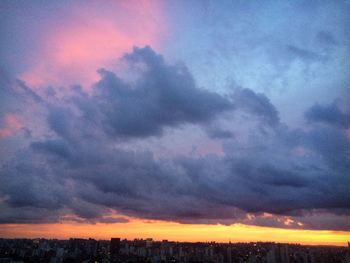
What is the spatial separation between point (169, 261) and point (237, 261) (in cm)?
4833

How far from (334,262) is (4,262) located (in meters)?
180

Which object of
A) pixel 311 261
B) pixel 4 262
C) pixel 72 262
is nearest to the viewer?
pixel 4 262

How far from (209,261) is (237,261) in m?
28.0

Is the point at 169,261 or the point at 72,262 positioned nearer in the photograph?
the point at 72,262

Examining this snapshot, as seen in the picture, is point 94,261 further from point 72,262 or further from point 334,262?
point 334,262

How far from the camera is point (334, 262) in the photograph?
591ft

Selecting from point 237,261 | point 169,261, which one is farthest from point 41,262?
point 237,261

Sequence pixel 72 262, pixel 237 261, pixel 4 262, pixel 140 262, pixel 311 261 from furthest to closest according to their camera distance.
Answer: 1. pixel 237 261
2. pixel 311 261
3. pixel 140 262
4. pixel 72 262
5. pixel 4 262

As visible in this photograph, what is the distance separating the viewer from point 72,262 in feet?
509

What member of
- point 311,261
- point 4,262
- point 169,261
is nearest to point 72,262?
point 4,262

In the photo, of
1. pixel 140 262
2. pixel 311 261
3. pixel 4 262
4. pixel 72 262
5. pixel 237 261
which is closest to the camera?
pixel 4 262

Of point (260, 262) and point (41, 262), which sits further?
point (260, 262)

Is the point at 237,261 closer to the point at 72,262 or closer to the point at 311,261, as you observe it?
the point at 311,261

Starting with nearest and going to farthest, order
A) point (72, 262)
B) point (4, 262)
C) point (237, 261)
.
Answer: point (4, 262), point (72, 262), point (237, 261)
